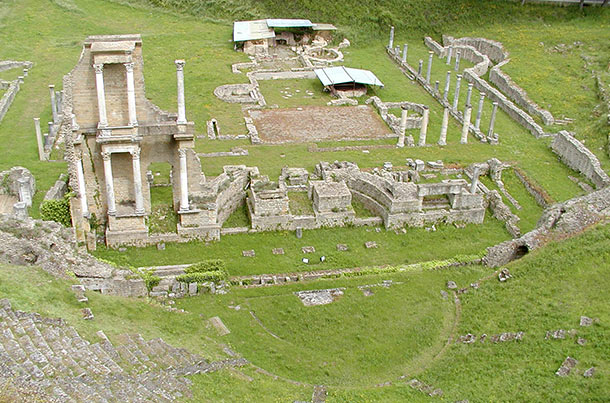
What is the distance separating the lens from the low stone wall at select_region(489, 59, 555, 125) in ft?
153

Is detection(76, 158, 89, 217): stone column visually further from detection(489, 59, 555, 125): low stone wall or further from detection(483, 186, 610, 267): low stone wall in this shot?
detection(489, 59, 555, 125): low stone wall

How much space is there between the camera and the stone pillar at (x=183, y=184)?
30.4 meters

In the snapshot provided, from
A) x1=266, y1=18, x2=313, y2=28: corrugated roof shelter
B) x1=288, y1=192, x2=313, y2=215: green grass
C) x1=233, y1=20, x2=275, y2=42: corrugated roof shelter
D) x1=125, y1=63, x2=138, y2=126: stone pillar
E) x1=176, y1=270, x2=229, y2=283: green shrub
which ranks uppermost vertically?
x1=125, y1=63, x2=138, y2=126: stone pillar

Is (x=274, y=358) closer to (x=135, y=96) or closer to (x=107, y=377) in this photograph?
(x=107, y=377)

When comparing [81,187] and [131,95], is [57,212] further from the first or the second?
[131,95]

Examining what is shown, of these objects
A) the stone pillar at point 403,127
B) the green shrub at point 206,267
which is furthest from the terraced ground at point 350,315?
the green shrub at point 206,267

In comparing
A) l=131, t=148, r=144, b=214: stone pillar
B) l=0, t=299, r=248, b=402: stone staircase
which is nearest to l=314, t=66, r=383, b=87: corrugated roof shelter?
l=131, t=148, r=144, b=214: stone pillar

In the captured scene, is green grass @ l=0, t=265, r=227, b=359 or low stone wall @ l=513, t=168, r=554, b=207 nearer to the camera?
green grass @ l=0, t=265, r=227, b=359

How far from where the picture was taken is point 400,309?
87.0 feet

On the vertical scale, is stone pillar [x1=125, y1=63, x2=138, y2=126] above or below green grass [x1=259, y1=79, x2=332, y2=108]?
above

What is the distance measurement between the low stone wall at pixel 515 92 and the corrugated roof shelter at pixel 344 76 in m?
9.89

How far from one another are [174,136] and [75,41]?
3727 centimetres

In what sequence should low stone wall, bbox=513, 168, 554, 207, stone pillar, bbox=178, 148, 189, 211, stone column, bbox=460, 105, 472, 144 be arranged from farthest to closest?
1. stone column, bbox=460, 105, 472, 144
2. low stone wall, bbox=513, 168, 554, 207
3. stone pillar, bbox=178, 148, 189, 211

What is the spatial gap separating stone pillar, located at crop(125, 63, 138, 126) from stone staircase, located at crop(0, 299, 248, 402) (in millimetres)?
11474
